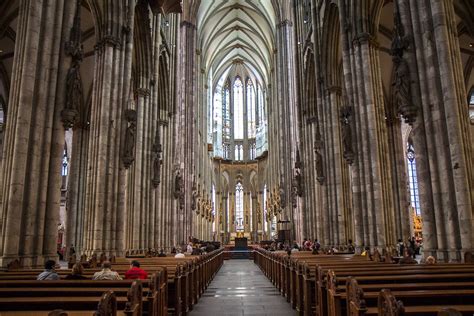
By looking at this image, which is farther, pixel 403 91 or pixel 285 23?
pixel 285 23

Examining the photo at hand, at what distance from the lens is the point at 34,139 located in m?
9.58

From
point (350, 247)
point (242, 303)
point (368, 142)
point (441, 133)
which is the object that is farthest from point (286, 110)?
point (242, 303)

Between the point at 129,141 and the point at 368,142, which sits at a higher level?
the point at 129,141

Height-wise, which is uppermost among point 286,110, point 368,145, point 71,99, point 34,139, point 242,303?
point 286,110

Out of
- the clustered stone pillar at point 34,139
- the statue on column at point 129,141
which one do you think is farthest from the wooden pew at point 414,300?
the statue on column at point 129,141

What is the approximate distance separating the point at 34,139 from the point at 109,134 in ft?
17.8

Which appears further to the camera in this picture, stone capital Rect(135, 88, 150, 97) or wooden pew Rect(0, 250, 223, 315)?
stone capital Rect(135, 88, 150, 97)

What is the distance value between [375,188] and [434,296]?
442 inches

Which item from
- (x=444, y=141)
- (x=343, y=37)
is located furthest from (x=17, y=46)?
(x=343, y=37)

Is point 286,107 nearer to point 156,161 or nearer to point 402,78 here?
point 156,161

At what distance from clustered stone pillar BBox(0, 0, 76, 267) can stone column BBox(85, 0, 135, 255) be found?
4.52 m

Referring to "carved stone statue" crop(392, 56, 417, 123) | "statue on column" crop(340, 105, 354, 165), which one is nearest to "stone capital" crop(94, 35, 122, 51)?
"statue on column" crop(340, 105, 354, 165)

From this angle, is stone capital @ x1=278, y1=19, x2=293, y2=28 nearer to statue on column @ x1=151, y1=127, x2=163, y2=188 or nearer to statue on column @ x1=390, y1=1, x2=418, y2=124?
statue on column @ x1=151, y1=127, x2=163, y2=188

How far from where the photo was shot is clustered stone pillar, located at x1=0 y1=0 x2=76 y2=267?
907 centimetres
